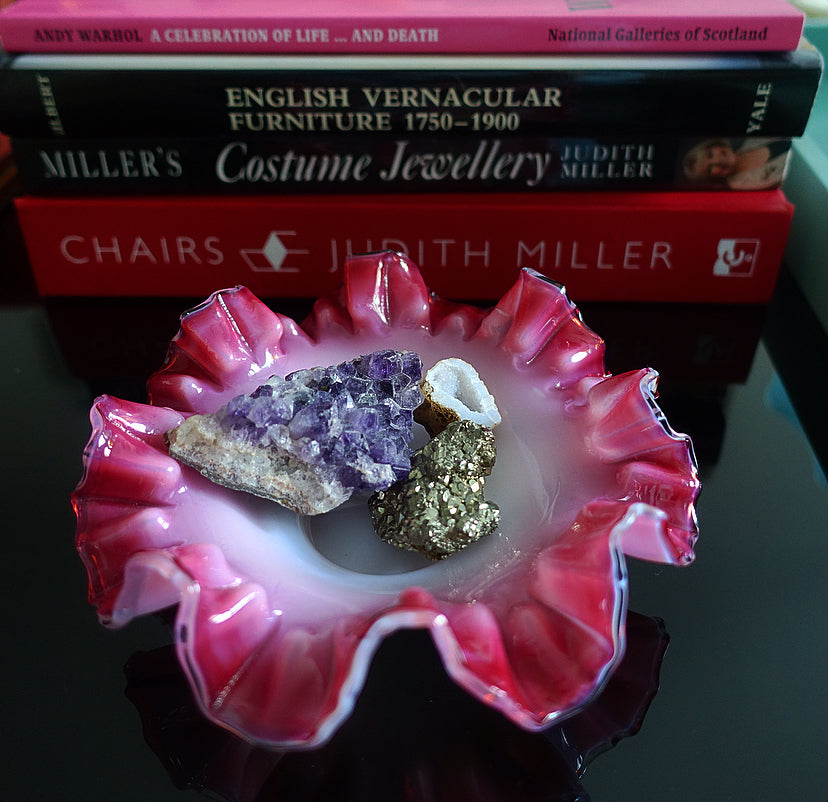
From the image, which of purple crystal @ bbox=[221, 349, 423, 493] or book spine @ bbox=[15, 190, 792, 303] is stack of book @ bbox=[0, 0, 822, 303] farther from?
purple crystal @ bbox=[221, 349, 423, 493]

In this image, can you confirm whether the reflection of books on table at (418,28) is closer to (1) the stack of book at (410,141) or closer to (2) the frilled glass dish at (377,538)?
(1) the stack of book at (410,141)

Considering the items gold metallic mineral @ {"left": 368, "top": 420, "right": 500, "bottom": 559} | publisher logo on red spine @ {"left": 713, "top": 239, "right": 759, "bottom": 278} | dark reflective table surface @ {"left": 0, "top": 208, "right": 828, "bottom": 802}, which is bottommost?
dark reflective table surface @ {"left": 0, "top": 208, "right": 828, "bottom": 802}

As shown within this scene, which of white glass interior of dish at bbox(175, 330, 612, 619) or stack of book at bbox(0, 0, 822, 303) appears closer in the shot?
white glass interior of dish at bbox(175, 330, 612, 619)

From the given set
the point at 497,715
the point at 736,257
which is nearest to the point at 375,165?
the point at 736,257

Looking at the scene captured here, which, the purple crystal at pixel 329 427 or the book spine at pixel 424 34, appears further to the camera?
the book spine at pixel 424 34

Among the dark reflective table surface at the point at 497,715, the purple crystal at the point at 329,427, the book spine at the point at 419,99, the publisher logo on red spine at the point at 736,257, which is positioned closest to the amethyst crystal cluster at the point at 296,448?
the purple crystal at the point at 329,427

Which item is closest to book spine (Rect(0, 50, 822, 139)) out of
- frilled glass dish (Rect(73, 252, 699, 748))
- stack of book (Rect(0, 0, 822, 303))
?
stack of book (Rect(0, 0, 822, 303))
